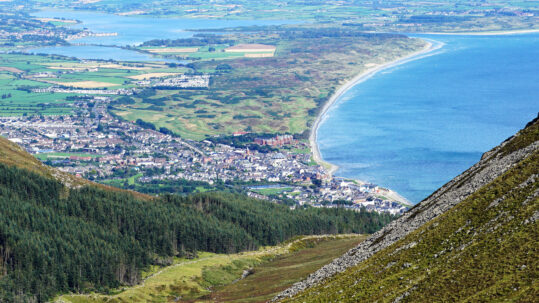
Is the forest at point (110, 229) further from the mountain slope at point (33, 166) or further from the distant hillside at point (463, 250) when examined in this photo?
the distant hillside at point (463, 250)

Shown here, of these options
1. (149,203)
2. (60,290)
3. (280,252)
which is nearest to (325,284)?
(60,290)

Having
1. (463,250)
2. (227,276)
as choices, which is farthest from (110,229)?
(463,250)

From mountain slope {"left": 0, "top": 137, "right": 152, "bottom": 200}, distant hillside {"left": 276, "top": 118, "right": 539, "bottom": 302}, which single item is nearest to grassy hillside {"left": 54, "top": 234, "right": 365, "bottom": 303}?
distant hillside {"left": 276, "top": 118, "right": 539, "bottom": 302}

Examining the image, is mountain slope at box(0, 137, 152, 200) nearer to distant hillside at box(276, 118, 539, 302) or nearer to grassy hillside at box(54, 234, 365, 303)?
grassy hillside at box(54, 234, 365, 303)

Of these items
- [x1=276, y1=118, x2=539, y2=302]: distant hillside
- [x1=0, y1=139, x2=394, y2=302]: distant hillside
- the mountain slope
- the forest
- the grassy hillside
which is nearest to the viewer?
[x1=276, y1=118, x2=539, y2=302]: distant hillside

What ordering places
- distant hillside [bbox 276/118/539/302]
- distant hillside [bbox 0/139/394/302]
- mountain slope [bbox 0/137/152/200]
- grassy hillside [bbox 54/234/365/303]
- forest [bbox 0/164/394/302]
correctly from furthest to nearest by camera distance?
1. mountain slope [bbox 0/137/152/200]
2. distant hillside [bbox 0/139/394/302]
3. forest [bbox 0/164/394/302]
4. grassy hillside [bbox 54/234/365/303]
5. distant hillside [bbox 276/118/539/302]

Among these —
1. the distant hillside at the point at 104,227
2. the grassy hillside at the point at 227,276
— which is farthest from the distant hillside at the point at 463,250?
the distant hillside at the point at 104,227
